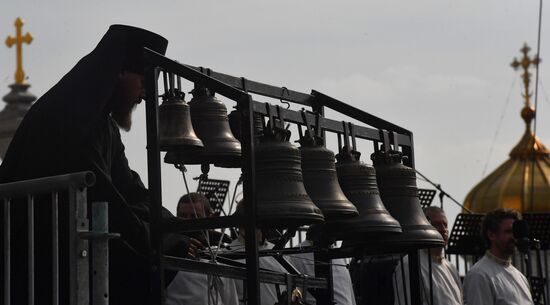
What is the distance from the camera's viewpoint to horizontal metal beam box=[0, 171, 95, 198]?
6.94 meters

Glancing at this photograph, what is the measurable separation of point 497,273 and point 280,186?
190 inches

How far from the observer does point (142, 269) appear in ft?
28.3

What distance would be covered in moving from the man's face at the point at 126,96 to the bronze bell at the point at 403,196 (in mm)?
1870

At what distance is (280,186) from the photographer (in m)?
8.44

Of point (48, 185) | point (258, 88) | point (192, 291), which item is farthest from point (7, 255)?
point (192, 291)

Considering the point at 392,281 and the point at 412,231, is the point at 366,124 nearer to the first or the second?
Answer: the point at 412,231

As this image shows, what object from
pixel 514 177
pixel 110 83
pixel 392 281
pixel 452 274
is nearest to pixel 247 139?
pixel 110 83

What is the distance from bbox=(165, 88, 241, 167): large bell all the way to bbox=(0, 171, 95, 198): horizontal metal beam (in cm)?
177

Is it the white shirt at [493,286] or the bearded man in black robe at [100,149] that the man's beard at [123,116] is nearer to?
the bearded man in black robe at [100,149]

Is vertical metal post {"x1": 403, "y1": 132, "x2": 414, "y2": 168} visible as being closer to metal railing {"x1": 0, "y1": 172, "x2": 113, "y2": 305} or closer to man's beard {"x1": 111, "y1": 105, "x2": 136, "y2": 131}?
man's beard {"x1": 111, "y1": 105, "x2": 136, "y2": 131}

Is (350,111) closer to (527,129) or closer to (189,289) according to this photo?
(189,289)

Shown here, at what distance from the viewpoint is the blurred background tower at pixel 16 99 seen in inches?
1084

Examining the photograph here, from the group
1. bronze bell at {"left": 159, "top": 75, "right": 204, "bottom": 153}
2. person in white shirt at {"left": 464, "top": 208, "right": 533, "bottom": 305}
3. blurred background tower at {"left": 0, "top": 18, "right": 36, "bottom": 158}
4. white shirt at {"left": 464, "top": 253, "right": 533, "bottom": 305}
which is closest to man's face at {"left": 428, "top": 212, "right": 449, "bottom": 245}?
person in white shirt at {"left": 464, "top": 208, "right": 533, "bottom": 305}

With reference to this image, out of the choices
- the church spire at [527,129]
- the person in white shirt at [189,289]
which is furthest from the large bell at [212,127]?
the church spire at [527,129]
